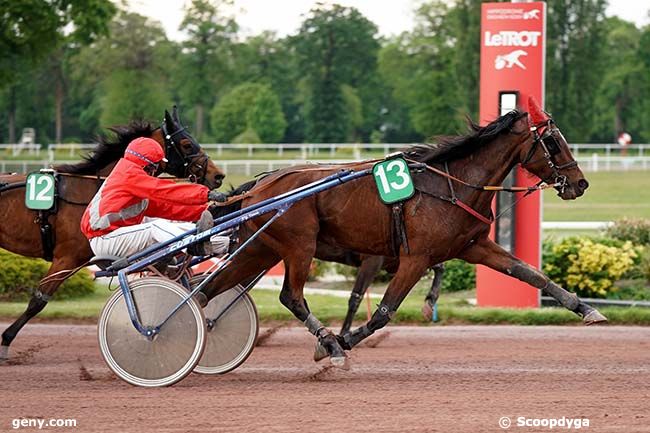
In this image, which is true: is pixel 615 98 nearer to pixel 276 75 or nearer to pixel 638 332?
pixel 276 75

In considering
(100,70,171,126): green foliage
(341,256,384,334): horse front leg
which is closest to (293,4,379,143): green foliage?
(100,70,171,126): green foliage

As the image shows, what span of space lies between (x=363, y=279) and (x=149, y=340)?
2612 mm

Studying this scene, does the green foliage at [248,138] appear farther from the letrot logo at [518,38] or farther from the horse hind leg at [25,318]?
the horse hind leg at [25,318]

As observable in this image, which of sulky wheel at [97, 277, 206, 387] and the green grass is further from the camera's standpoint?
the green grass

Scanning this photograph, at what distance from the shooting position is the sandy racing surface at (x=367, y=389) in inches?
238

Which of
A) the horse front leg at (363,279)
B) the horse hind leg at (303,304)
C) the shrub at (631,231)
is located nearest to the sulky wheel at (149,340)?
the horse hind leg at (303,304)

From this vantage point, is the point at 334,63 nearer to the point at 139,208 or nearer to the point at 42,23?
the point at 42,23

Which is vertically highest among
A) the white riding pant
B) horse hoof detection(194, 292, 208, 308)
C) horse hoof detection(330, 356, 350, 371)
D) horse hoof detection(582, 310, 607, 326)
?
the white riding pant

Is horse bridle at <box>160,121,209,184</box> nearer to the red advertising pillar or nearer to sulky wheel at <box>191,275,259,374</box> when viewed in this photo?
sulky wheel at <box>191,275,259,374</box>

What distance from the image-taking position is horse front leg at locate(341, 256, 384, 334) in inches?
360

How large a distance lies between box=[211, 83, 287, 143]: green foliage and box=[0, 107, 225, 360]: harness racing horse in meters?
43.1

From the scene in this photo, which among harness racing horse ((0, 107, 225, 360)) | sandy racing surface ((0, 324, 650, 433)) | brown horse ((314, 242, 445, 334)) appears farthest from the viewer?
brown horse ((314, 242, 445, 334))

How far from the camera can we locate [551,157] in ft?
25.1

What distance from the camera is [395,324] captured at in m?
11.3
